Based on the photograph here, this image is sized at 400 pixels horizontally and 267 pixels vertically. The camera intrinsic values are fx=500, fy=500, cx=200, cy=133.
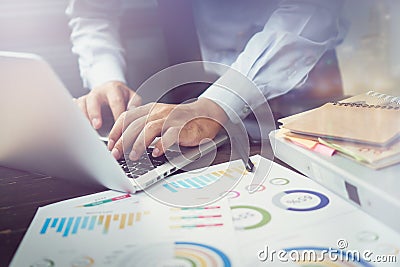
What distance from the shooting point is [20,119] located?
0.57 metres

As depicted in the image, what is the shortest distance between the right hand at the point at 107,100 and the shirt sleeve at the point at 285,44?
0.18 metres

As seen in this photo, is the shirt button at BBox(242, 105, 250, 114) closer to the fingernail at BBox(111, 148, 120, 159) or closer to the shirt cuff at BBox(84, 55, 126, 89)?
the fingernail at BBox(111, 148, 120, 159)

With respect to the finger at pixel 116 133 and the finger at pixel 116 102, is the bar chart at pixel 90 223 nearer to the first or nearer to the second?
the finger at pixel 116 133

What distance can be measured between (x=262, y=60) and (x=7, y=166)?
0.48m

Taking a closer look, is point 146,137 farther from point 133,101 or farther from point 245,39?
→ point 245,39

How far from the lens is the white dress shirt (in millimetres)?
919

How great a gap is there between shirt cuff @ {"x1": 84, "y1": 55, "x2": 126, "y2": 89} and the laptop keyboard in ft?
1.51

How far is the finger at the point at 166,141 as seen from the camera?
0.68m

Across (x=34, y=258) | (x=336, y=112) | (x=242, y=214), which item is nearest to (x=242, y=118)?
(x=336, y=112)

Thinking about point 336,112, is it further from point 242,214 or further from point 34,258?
point 34,258

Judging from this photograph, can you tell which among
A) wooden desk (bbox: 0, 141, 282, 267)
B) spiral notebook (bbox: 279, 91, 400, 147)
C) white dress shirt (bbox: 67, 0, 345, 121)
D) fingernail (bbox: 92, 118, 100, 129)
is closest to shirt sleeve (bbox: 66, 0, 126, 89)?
white dress shirt (bbox: 67, 0, 345, 121)

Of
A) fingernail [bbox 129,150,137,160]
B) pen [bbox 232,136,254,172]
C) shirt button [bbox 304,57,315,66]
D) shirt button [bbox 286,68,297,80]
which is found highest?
shirt button [bbox 304,57,315,66]

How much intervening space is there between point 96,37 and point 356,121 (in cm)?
72

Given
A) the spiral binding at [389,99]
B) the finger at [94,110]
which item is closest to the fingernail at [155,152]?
the finger at [94,110]
